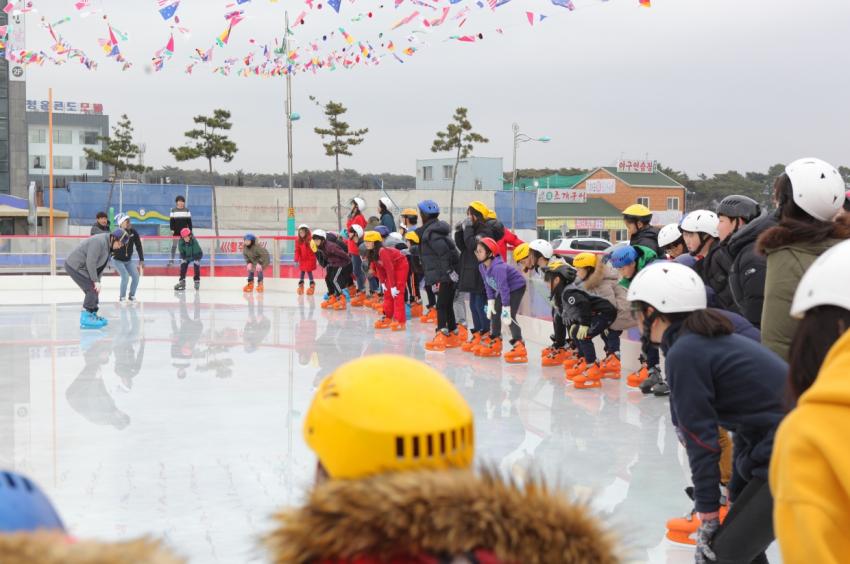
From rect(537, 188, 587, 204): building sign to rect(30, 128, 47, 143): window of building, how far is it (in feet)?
138

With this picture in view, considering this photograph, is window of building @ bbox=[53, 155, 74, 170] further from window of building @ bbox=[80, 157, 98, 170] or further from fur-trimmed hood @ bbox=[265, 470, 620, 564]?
fur-trimmed hood @ bbox=[265, 470, 620, 564]

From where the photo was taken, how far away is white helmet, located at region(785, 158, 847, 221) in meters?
3.59

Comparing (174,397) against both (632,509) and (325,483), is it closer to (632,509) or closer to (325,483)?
(632,509)

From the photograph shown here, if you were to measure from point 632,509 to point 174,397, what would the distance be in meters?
4.21

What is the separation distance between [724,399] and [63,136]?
265 feet

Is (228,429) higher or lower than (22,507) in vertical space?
lower

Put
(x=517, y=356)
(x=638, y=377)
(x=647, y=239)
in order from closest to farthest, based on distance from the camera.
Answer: (x=647, y=239) < (x=638, y=377) < (x=517, y=356)

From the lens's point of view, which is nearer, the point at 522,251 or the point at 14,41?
the point at 522,251

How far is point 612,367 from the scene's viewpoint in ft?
28.4

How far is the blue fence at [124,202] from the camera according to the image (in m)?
42.1

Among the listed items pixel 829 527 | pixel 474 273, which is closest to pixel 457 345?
pixel 474 273

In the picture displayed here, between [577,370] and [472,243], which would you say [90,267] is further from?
[577,370]

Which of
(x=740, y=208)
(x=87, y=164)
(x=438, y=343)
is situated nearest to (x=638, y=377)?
(x=438, y=343)

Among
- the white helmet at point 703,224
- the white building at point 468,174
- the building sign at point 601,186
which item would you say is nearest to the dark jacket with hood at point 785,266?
the white helmet at point 703,224
